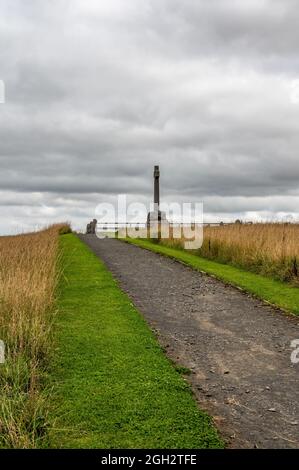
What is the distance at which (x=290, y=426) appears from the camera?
533 centimetres

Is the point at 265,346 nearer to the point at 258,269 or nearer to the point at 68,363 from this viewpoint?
the point at 68,363

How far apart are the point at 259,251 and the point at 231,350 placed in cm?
927

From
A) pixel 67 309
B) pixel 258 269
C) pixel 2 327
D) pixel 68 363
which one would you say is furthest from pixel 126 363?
pixel 258 269

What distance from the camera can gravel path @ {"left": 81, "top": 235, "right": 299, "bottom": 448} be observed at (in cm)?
539

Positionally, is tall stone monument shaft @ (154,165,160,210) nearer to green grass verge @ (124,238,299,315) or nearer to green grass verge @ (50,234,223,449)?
green grass verge @ (124,238,299,315)

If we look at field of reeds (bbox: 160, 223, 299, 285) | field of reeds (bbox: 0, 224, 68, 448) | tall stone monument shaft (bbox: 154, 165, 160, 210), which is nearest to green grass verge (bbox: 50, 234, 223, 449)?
field of reeds (bbox: 0, 224, 68, 448)

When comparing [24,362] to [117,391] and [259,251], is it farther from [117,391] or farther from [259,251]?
[259,251]

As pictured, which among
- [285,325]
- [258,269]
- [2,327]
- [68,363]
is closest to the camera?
[68,363]

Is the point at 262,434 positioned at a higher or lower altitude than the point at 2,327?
lower

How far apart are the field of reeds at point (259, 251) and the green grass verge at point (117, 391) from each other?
6.50m

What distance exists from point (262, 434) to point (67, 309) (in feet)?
19.3

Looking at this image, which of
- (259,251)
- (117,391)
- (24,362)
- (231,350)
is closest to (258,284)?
(259,251)

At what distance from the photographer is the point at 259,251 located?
16.8 m

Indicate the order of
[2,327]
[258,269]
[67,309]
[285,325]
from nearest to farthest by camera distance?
1. [2,327]
2. [285,325]
3. [67,309]
4. [258,269]
